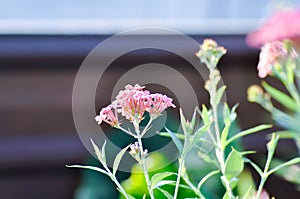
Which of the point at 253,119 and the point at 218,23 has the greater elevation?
the point at 218,23

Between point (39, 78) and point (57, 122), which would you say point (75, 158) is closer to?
point (57, 122)

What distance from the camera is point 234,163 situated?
44 cm

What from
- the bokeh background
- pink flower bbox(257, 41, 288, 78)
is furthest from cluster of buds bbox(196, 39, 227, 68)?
the bokeh background

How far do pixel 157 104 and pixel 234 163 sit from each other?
7 cm

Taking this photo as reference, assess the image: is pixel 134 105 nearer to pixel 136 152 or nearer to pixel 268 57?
pixel 136 152

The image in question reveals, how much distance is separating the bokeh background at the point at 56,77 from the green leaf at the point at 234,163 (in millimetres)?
1184

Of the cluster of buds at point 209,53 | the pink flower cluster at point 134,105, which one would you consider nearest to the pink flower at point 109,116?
the pink flower cluster at point 134,105

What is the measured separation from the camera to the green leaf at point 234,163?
0.44 meters

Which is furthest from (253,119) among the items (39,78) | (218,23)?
(39,78)

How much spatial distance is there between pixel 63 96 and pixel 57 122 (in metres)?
0.07

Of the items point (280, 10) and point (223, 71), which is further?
point (223, 71)

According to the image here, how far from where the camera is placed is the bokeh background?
5.37 ft

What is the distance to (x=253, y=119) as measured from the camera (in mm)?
1707

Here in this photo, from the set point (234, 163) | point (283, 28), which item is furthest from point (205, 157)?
point (283, 28)
